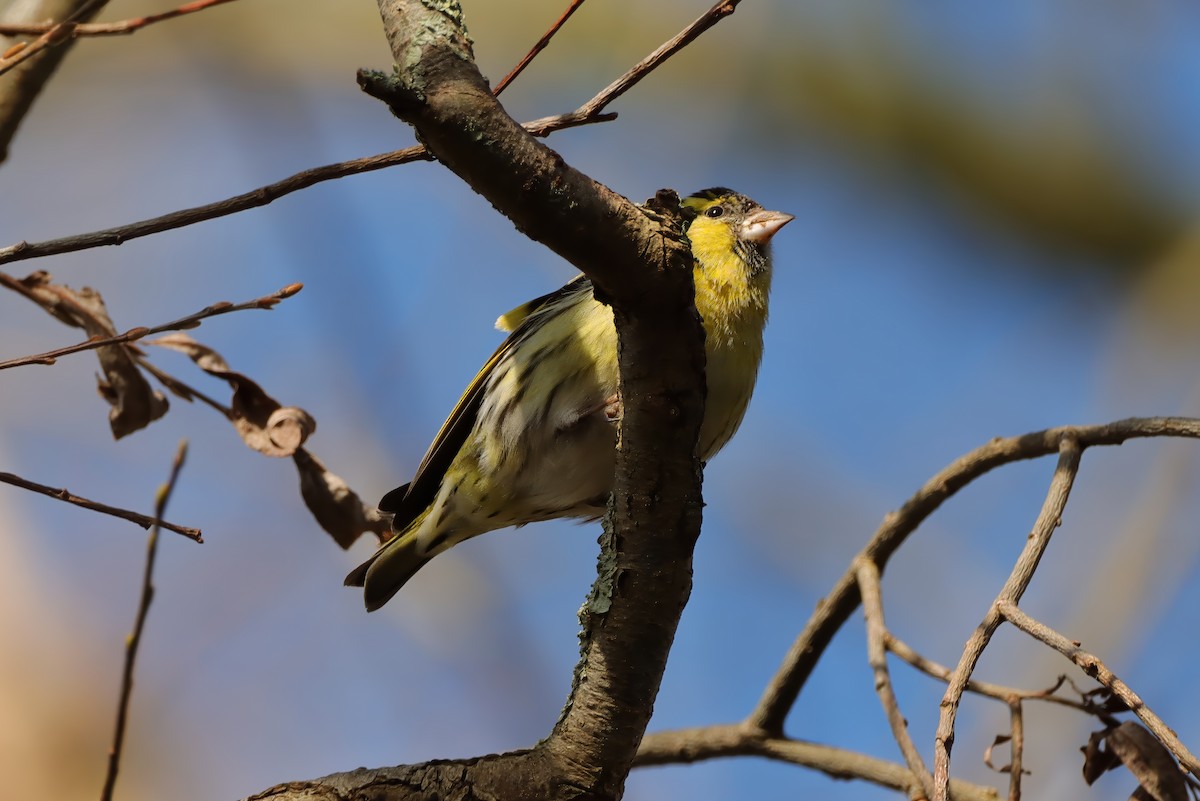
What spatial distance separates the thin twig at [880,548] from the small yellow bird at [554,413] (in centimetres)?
59

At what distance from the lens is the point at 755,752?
3654 mm

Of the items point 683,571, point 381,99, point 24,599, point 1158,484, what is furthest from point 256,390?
point 1158,484

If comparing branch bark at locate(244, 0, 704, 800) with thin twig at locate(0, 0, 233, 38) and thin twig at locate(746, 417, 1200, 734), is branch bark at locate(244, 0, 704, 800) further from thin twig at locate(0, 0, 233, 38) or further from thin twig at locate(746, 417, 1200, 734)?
thin twig at locate(746, 417, 1200, 734)

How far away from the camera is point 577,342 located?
3.63m

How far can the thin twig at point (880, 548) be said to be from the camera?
3115 mm

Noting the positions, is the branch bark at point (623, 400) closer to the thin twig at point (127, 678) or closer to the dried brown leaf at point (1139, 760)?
the thin twig at point (127, 678)

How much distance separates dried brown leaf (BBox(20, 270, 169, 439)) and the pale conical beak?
191cm

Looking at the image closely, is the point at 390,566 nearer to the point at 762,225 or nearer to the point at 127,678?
the point at 762,225

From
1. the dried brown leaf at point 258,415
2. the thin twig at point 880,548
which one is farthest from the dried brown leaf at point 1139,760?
the dried brown leaf at point 258,415

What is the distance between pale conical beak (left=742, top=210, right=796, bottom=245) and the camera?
13.4 ft

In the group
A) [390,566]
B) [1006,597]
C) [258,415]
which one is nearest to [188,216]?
[258,415]

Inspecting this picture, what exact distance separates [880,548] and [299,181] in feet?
6.49

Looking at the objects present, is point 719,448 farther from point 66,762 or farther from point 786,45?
point 786,45

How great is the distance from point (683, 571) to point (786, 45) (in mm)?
7283
